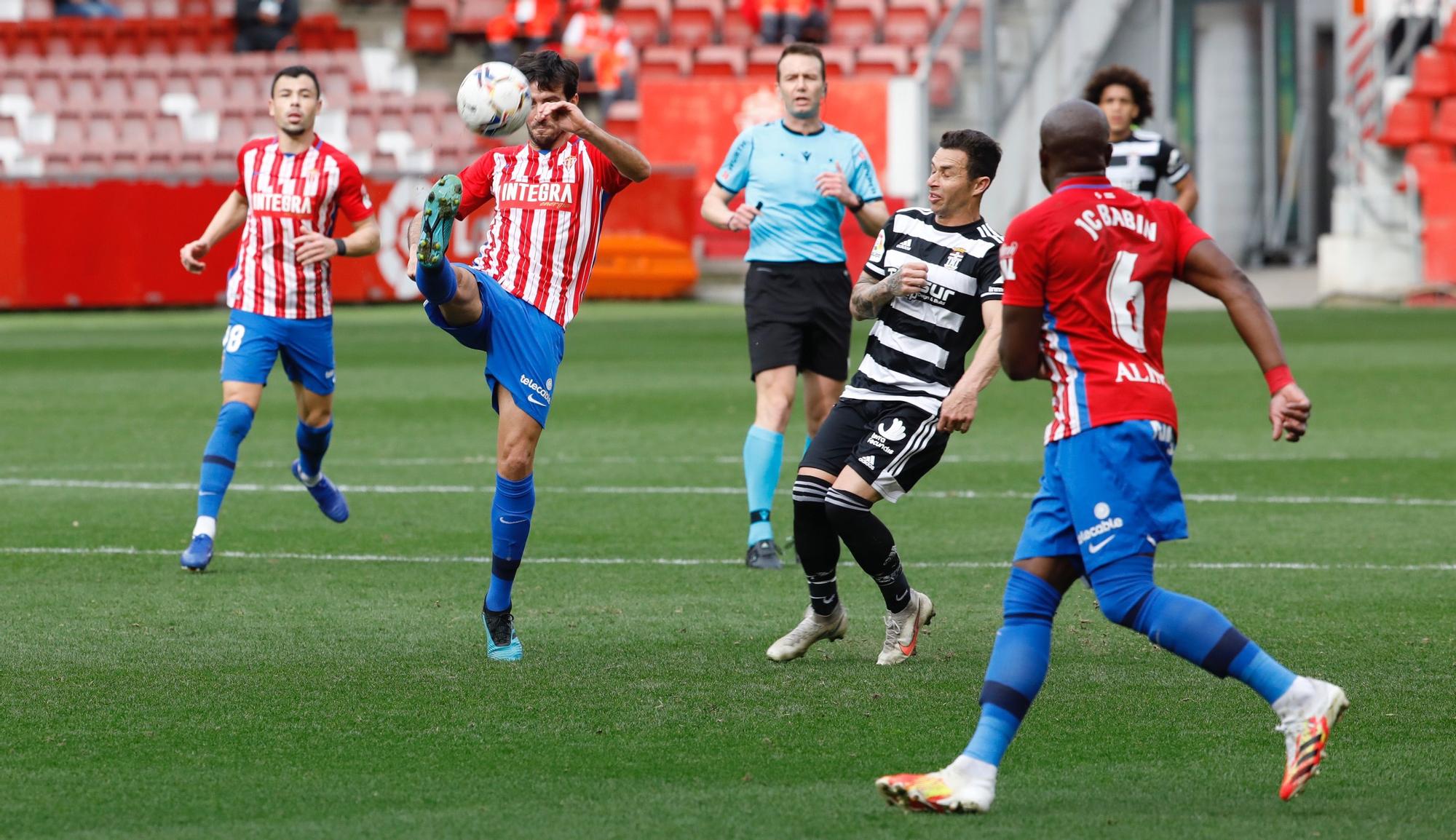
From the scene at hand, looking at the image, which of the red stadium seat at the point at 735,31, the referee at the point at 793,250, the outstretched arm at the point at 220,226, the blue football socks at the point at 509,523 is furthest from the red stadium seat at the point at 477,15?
the blue football socks at the point at 509,523

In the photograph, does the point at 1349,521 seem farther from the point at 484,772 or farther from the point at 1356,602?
the point at 484,772

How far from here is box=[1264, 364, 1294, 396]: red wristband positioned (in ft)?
14.5

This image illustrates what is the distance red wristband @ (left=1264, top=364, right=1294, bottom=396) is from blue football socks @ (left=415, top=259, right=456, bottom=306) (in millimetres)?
2463

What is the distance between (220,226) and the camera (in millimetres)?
8781

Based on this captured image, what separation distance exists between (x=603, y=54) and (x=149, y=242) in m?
7.78

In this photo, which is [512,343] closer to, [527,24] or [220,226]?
[220,226]

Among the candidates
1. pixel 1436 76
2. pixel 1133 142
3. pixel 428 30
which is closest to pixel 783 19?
pixel 428 30

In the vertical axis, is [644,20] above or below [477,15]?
below

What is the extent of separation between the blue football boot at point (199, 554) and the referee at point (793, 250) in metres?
2.22

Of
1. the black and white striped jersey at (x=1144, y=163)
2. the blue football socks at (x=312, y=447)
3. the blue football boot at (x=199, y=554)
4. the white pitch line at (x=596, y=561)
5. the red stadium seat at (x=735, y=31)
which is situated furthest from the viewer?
the red stadium seat at (x=735, y=31)

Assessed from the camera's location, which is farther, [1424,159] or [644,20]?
[644,20]

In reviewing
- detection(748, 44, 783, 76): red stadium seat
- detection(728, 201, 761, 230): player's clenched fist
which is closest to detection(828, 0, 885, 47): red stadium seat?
detection(748, 44, 783, 76): red stadium seat

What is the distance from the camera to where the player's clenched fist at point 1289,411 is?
434 centimetres

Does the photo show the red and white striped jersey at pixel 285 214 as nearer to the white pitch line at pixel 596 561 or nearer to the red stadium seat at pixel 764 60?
the white pitch line at pixel 596 561
